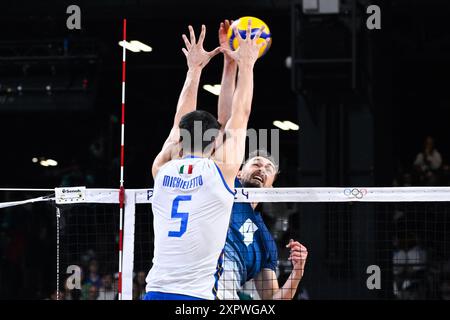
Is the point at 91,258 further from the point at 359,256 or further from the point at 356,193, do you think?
the point at 356,193

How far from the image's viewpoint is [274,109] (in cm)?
3216

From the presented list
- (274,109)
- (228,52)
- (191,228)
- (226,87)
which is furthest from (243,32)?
(274,109)

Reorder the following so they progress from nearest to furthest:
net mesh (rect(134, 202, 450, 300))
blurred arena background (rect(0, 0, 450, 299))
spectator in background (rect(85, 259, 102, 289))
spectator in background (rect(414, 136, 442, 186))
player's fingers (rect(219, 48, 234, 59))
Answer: player's fingers (rect(219, 48, 234, 59)) < net mesh (rect(134, 202, 450, 300)) < blurred arena background (rect(0, 0, 450, 299)) < spectator in background (rect(85, 259, 102, 289)) < spectator in background (rect(414, 136, 442, 186))

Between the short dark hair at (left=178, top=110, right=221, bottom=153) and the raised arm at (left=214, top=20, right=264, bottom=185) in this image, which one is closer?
the short dark hair at (left=178, top=110, right=221, bottom=153)

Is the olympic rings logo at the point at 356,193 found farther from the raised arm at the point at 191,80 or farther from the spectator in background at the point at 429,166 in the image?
the spectator in background at the point at 429,166

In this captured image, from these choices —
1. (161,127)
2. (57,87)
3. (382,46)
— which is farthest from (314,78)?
→ (161,127)

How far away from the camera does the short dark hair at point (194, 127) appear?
21.1ft

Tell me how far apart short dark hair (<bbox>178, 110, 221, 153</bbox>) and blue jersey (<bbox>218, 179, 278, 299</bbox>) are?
79.8 inches

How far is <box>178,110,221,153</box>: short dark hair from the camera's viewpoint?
21.1 ft

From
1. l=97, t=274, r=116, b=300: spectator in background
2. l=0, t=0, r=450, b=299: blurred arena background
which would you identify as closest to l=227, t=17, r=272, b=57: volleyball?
l=0, t=0, r=450, b=299: blurred arena background

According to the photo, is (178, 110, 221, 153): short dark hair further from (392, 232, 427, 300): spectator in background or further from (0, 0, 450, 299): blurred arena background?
(392, 232, 427, 300): spectator in background

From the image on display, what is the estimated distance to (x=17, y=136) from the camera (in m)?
31.0

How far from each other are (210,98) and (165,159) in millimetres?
23157

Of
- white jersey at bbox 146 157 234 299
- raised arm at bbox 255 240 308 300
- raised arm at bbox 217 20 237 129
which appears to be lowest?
raised arm at bbox 255 240 308 300
